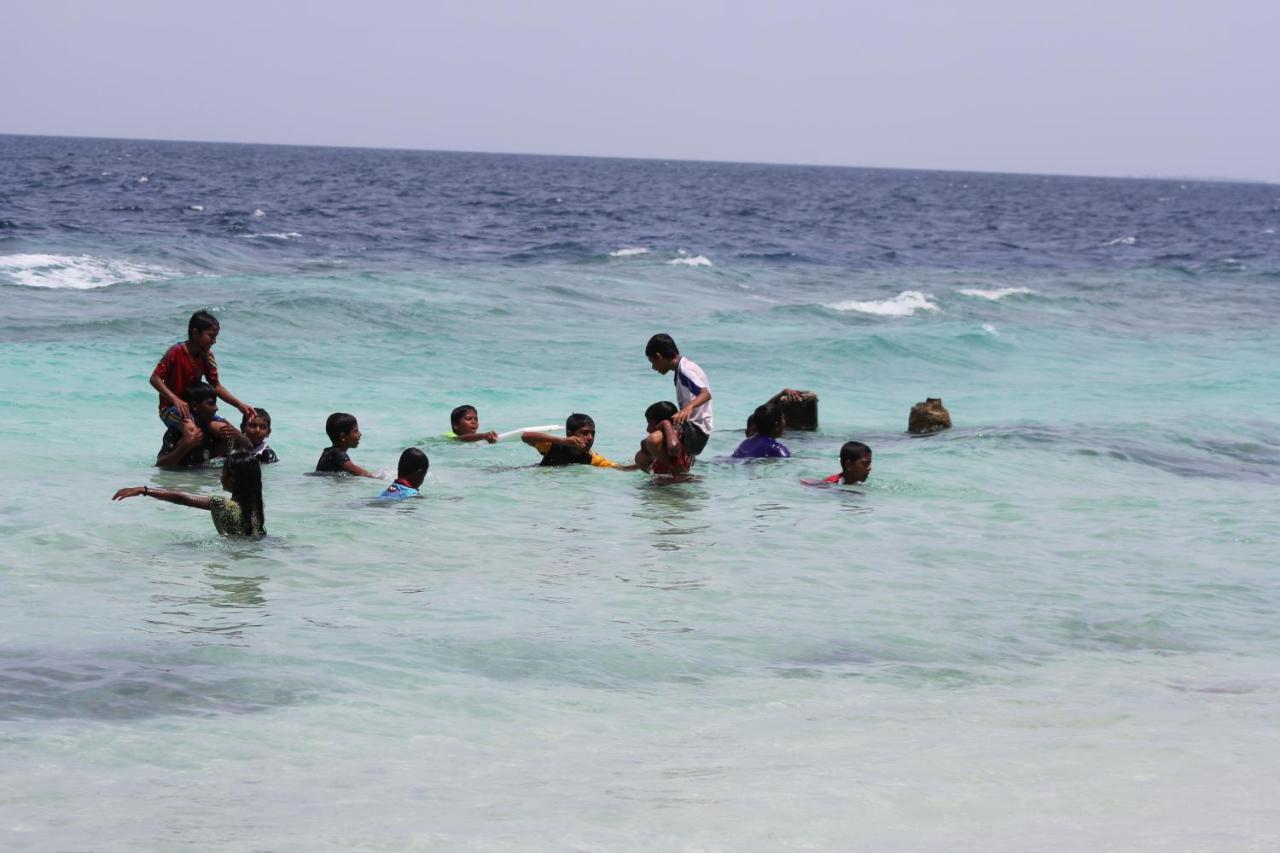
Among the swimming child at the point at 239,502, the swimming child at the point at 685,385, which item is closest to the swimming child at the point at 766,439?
the swimming child at the point at 685,385

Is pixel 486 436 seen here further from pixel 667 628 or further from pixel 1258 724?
pixel 1258 724

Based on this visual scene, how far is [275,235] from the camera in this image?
1548 inches

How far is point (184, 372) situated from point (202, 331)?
1.83 feet

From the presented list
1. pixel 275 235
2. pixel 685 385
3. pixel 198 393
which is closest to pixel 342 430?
pixel 198 393

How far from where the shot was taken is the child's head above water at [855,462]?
38.7 ft

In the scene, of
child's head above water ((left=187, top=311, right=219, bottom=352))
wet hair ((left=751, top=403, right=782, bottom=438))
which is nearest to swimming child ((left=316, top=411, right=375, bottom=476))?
child's head above water ((left=187, top=311, right=219, bottom=352))

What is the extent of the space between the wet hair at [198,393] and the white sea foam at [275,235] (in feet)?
90.2

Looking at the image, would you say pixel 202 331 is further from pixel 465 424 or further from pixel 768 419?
pixel 768 419

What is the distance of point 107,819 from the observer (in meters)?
4.94

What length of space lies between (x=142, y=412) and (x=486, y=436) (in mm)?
4869

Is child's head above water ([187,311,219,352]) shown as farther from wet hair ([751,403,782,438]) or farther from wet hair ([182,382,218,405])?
wet hair ([751,403,782,438])

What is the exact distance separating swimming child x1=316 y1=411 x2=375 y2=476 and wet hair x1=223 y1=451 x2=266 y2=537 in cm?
203

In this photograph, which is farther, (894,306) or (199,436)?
(894,306)

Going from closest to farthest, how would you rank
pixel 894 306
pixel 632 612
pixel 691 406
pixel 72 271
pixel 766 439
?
pixel 632 612, pixel 691 406, pixel 766 439, pixel 72 271, pixel 894 306
